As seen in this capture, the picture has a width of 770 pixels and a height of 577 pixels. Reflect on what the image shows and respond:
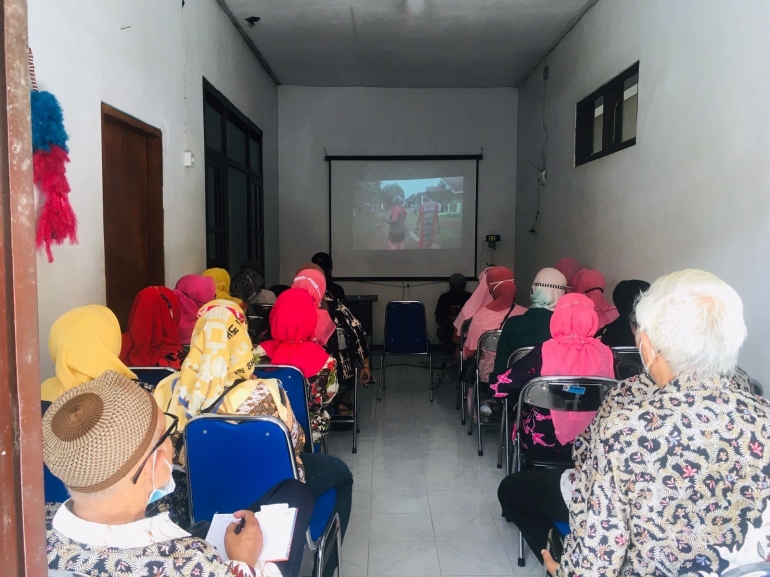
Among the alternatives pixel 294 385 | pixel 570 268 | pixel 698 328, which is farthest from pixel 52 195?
pixel 570 268

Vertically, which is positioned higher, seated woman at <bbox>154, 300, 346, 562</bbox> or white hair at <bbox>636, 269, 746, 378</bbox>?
white hair at <bbox>636, 269, 746, 378</bbox>

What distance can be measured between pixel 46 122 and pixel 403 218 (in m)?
5.23

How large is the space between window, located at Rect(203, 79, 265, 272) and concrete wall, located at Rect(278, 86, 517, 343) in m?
0.94

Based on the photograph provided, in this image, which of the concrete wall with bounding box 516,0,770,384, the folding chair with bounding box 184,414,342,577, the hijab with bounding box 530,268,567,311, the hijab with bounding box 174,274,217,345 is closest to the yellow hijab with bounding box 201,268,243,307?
the hijab with bounding box 174,274,217,345

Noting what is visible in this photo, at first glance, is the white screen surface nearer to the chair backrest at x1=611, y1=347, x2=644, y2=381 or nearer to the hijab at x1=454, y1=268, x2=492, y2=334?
the hijab at x1=454, y1=268, x2=492, y2=334

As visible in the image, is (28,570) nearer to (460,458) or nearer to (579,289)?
(460,458)

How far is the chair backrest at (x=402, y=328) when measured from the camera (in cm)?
495

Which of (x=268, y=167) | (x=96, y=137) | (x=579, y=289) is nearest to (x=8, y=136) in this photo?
(x=96, y=137)

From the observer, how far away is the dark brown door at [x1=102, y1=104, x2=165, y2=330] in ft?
9.68

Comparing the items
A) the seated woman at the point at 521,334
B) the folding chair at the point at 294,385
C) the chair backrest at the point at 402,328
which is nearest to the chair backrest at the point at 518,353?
the seated woman at the point at 521,334

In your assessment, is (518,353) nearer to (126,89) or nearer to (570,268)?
(570,268)

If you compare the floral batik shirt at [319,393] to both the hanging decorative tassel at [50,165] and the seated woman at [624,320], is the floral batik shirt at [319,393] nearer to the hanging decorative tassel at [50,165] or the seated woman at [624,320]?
the hanging decorative tassel at [50,165]

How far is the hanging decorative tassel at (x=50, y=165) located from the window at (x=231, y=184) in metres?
2.16

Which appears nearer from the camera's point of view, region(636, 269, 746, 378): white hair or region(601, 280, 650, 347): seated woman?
region(636, 269, 746, 378): white hair
